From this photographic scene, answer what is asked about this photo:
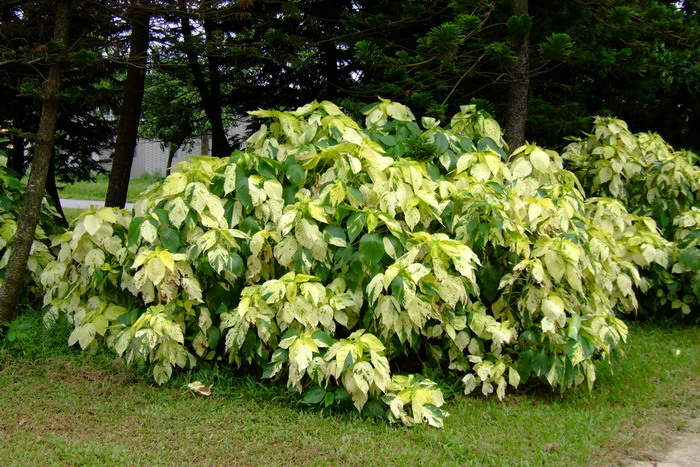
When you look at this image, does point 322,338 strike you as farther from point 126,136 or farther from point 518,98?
point 126,136

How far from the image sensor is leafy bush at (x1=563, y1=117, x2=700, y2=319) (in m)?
6.01

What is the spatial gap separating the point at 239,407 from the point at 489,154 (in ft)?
8.45

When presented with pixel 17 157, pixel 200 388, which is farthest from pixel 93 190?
pixel 200 388

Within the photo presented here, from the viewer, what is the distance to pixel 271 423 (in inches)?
151

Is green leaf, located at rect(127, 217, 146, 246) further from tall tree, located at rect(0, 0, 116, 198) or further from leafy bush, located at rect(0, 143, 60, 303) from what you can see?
leafy bush, located at rect(0, 143, 60, 303)

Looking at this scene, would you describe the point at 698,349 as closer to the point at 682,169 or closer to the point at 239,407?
the point at 682,169

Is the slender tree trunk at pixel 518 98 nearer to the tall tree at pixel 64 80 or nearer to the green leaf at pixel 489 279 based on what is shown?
the green leaf at pixel 489 279

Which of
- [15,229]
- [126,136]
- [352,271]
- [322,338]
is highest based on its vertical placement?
[126,136]

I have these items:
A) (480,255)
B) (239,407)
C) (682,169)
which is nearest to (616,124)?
(682,169)

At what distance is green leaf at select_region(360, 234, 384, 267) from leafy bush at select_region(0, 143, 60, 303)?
3166 millimetres

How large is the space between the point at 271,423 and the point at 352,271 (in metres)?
1.06

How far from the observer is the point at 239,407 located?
13.3 feet

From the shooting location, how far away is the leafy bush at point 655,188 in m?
6.01

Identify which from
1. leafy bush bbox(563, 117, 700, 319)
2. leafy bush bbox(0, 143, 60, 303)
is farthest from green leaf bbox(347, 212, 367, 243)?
leafy bush bbox(563, 117, 700, 319)
